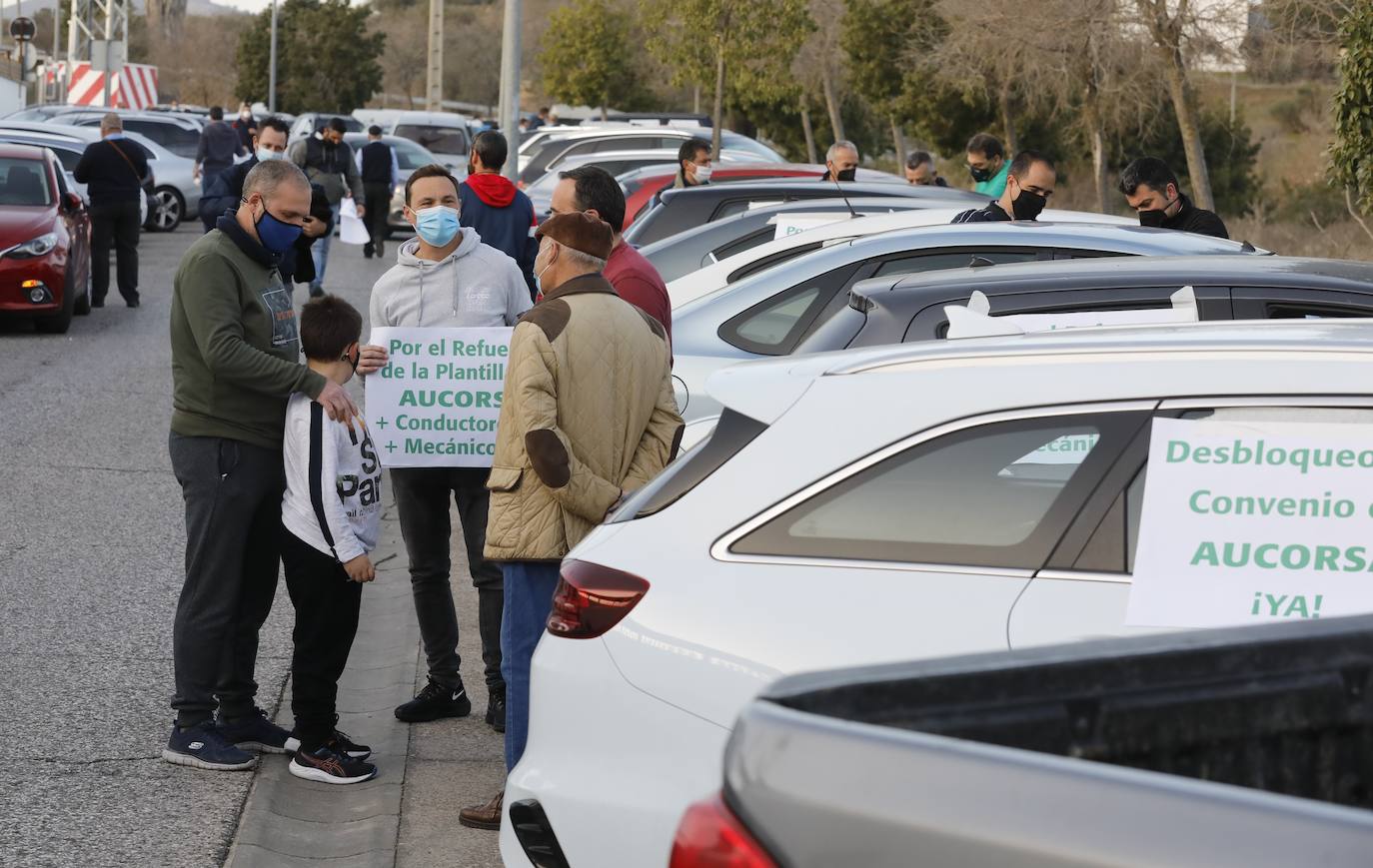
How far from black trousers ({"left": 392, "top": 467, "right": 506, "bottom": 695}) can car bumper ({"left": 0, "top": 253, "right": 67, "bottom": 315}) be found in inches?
420

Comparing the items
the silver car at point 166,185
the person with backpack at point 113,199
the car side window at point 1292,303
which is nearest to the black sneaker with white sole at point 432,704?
the car side window at point 1292,303

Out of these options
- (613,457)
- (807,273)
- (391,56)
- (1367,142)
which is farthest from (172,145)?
(391,56)

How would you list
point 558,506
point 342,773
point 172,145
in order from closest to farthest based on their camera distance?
1. point 558,506
2. point 342,773
3. point 172,145

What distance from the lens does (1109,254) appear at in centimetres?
717

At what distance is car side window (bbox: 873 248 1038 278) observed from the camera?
723 cm

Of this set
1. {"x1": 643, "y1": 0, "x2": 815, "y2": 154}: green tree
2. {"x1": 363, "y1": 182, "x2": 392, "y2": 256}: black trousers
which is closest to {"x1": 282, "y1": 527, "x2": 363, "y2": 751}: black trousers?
{"x1": 363, "y1": 182, "x2": 392, "y2": 256}: black trousers

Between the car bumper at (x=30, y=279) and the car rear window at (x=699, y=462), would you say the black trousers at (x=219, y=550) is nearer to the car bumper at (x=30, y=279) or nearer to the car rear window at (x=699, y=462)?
the car rear window at (x=699, y=462)

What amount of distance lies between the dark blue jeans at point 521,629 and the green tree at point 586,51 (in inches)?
1920

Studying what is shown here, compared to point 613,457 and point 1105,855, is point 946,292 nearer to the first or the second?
point 613,457

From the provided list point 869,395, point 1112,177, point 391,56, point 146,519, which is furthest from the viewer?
point 391,56

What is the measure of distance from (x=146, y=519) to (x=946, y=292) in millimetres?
5044

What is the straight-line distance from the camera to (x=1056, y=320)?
16.3 ft

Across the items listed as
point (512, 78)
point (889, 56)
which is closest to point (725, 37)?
point (889, 56)

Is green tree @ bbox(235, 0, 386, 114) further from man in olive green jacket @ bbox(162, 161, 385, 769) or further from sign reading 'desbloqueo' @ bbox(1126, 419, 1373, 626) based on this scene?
sign reading 'desbloqueo' @ bbox(1126, 419, 1373, 626)
